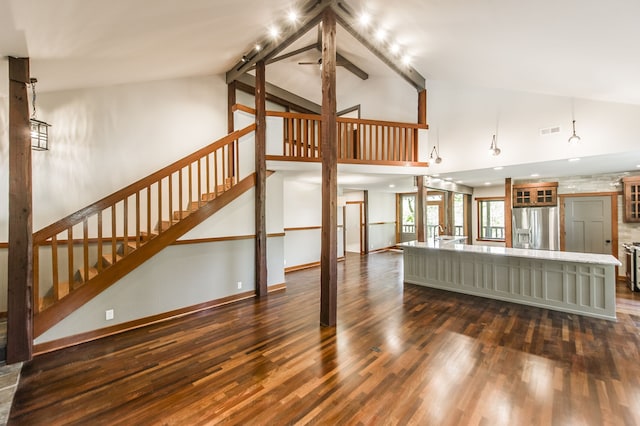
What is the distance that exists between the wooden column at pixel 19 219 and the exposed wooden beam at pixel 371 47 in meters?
3.54

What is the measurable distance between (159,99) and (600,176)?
8.99 meters

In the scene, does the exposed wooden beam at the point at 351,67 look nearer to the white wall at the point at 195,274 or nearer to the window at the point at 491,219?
the white wall at the point at 195,274

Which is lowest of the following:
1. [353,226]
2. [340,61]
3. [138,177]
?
[353,226]

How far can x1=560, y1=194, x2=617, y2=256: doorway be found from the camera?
19.1ft

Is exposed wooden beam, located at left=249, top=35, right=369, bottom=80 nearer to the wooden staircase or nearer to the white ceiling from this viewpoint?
the white ceiling

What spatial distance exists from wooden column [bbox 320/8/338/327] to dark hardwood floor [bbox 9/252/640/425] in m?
0.46

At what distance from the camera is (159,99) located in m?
4.68

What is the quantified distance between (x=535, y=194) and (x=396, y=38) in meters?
5.40

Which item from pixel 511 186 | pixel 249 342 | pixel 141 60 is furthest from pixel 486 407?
pixel 511 186

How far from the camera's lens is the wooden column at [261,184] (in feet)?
15.2

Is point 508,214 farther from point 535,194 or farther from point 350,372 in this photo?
point 350,372

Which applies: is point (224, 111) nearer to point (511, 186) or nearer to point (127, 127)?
point (127, 127)

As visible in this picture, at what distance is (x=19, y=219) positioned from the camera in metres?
2.56

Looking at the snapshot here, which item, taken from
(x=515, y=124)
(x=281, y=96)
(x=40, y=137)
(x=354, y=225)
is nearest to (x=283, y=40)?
(x=281, y=96)
